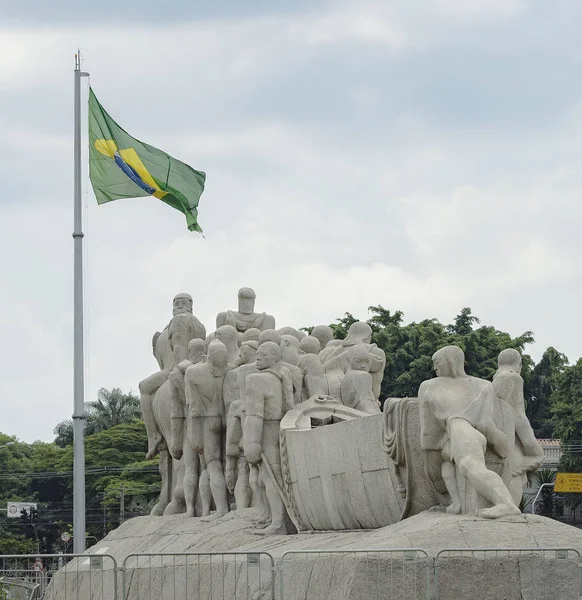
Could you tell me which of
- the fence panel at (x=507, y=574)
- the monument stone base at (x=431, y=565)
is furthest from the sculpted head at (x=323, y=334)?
the fence panel at (x=507, y=574)

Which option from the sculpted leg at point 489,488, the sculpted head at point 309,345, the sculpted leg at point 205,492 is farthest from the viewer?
the sculpted leg at point 205,492

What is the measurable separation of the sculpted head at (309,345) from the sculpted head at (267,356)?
204 cm

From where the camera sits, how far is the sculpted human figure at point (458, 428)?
45.5 feet

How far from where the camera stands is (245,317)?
22.7m

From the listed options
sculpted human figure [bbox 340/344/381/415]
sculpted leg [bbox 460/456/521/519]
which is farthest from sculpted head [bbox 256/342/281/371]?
sculpted leg [bbox 460/456/521/519]

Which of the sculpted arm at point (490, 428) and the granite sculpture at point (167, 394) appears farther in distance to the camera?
the granite sculpture at point (167, 394)

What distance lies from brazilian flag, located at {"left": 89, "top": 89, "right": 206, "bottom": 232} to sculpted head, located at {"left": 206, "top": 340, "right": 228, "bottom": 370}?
515 cm

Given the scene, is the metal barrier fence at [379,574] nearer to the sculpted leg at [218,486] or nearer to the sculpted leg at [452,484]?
the sculpted leg at [452,484]

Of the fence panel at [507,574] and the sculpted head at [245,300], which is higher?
the sculpted head at [245,300]

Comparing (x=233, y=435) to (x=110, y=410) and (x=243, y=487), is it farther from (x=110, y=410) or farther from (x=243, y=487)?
(x=110, y=410)

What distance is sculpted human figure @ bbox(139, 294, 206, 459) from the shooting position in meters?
22.6

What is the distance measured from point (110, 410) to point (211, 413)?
47.0 m

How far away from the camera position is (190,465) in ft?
70.3

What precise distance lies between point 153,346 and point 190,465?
8.71 feet
